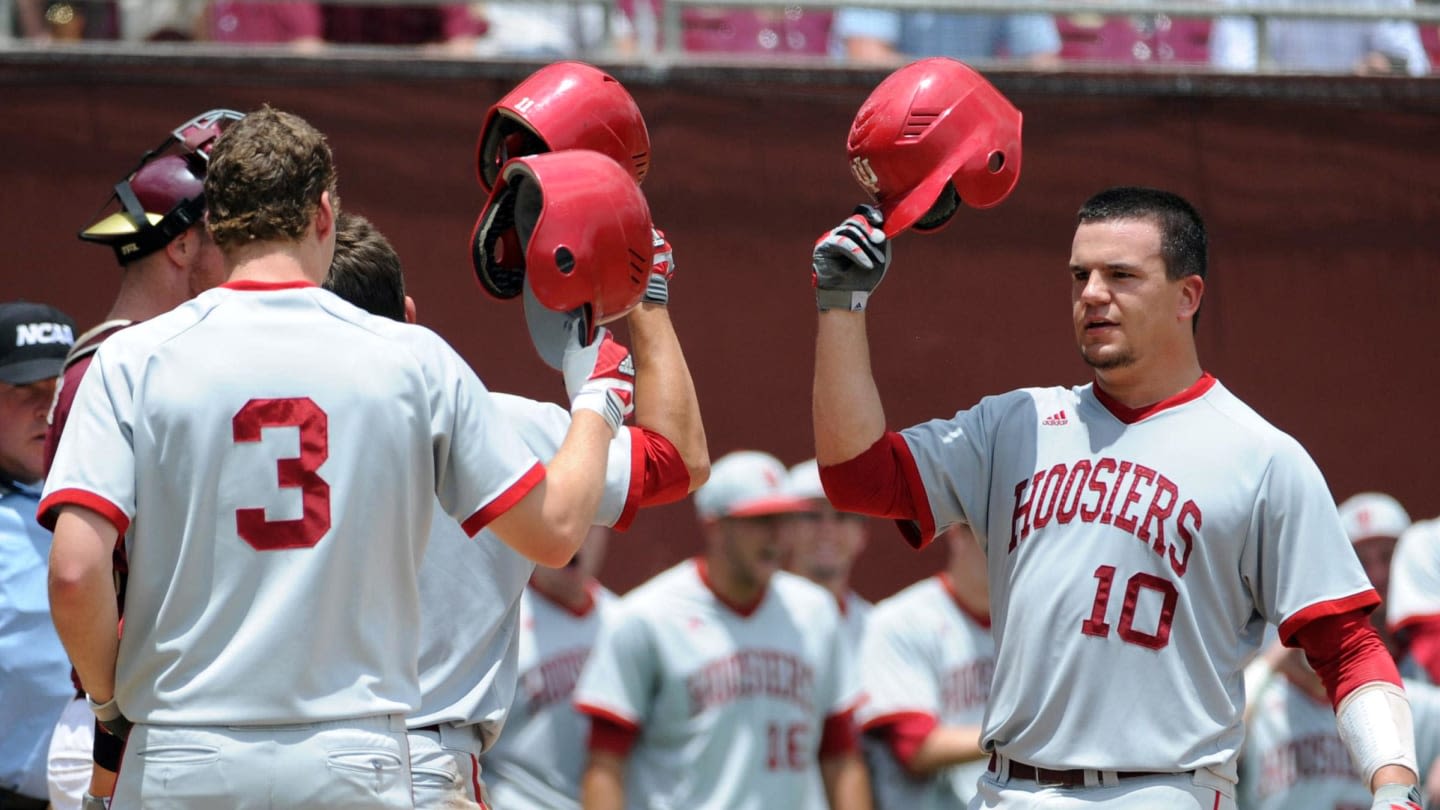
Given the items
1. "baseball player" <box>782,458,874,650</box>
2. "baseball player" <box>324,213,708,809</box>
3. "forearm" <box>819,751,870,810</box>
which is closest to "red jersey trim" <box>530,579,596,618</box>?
"baseball player" <box>782,458,874,650</box>

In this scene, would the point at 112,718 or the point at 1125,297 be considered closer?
the point at 112,718

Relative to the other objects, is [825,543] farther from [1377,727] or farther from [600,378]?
[600,378]

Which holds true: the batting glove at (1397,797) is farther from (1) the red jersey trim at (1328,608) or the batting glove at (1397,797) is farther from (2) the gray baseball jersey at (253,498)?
(2) the gray baseball jersey at (253,498)

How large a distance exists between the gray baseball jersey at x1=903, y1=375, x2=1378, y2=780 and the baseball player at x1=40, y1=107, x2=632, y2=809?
1.20m

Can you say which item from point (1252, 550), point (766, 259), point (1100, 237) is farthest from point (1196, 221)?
point (766, 259)

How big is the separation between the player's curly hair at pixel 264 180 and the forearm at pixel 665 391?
920mm

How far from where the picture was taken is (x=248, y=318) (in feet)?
10.2

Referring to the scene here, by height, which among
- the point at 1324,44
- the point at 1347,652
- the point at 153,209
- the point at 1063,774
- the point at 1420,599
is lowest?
the point at 1420,599

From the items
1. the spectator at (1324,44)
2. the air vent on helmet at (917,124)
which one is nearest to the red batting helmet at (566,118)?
the air vent on helmet at (917,124)

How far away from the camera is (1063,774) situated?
3.84 meters

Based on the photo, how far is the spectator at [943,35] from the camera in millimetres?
7914

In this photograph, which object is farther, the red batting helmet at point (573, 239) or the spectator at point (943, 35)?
the spectator at point (943, 35)

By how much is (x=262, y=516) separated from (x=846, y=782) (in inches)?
141

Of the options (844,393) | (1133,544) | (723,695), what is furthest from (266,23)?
(1133,544)
